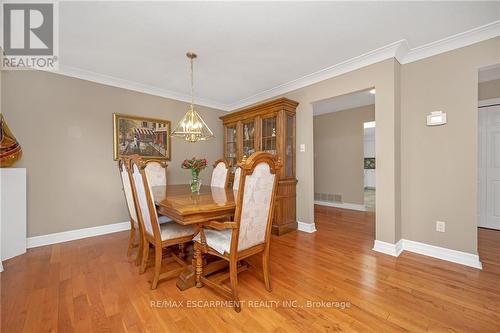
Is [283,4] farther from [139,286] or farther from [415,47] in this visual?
[139,286]

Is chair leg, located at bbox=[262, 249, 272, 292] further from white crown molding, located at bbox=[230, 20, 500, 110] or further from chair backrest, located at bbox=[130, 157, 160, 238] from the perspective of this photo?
white crown molding, located at bbox=[230, 20, 500, 110]

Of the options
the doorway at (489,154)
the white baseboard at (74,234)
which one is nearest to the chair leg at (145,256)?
the white baseboard at (74,234)

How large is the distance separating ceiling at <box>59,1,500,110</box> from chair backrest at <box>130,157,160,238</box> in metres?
1.42

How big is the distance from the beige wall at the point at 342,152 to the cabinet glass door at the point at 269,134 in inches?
102

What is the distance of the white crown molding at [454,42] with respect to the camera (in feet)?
6.97

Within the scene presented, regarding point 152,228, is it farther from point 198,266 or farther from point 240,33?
point 240,33

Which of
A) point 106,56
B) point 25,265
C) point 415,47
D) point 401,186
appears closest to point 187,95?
point 106,56

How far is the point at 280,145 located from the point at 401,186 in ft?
5.72

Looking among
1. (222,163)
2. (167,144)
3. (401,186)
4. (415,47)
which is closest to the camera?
(415,47)

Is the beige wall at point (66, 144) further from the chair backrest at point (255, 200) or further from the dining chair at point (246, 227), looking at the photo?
the chair backrest at point (255, 200)

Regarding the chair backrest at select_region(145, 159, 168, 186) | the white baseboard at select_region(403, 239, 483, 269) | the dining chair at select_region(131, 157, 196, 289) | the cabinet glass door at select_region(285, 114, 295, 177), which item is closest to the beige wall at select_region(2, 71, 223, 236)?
the chair backrest at select_region(145, 159, 168, 186)

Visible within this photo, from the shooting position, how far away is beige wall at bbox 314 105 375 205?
502 cm

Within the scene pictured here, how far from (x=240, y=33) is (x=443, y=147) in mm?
2627

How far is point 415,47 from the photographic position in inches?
98.4
